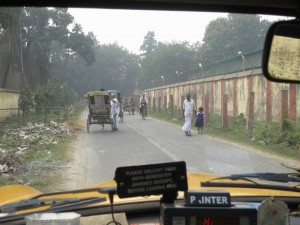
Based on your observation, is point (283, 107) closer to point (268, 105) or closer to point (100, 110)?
point (268, 105)

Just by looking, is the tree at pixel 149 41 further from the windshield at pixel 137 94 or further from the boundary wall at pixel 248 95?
the boundary wall at pixel 248 95

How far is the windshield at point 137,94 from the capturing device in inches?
162

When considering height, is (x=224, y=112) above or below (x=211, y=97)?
below

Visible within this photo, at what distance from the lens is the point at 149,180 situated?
169 centimetres

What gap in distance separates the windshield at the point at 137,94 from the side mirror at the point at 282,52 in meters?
0.25

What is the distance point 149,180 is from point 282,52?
90cm

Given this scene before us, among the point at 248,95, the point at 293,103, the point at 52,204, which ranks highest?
the point at 248,95

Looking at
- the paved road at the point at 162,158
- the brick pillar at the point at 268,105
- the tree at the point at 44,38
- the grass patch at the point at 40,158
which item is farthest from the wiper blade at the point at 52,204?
the brick pillar at the point at 268,105

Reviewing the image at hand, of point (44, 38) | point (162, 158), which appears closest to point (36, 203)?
point (44, 38)

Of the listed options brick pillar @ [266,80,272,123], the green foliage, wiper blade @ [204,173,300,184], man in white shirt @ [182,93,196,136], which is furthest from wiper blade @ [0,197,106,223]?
the green foliage

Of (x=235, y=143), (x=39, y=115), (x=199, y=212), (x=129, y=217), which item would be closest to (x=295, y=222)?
(x=199, y=212)

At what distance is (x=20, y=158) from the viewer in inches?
371

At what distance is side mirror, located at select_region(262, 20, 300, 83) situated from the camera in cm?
207

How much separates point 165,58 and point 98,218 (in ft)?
22.0
